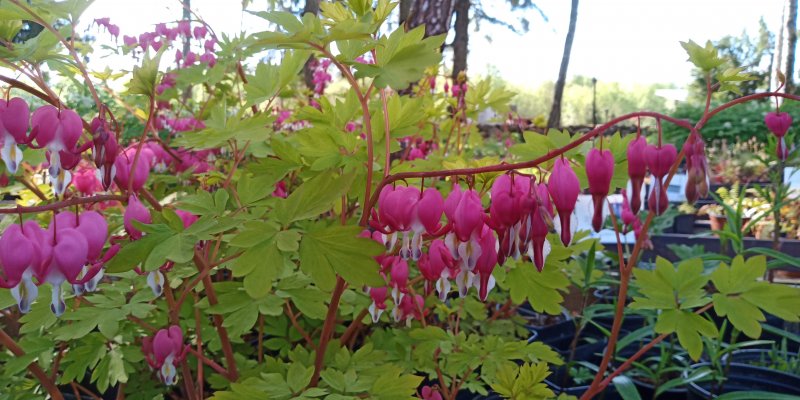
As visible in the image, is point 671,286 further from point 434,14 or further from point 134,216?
point 434,14

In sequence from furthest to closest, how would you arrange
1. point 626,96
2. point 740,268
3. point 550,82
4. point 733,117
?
1. point 626,96
2. point 550,82
3. point 733,117
4. point 740,268

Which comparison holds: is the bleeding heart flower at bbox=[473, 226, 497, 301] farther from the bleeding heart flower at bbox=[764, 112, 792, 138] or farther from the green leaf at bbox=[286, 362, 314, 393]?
the bleeding heart flower at bbox=[764, 112, 792, 138]

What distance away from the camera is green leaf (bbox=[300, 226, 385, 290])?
87 centimetres

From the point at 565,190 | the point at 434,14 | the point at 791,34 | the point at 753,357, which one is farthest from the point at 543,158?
the point at 791,34

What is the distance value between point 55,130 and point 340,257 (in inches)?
20.9

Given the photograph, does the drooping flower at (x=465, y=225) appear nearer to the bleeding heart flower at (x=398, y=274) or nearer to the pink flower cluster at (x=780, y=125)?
the bleeding heart flower at (x=398, y=274)

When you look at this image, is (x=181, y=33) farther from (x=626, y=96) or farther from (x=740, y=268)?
(x=626, y=96)

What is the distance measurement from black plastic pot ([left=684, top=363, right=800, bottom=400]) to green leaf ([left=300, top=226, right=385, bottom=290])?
1763 millimetres

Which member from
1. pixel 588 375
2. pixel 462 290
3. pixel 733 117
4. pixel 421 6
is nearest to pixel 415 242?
pixel 462 290

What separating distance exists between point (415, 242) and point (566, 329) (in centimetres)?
225

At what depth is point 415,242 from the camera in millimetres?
966

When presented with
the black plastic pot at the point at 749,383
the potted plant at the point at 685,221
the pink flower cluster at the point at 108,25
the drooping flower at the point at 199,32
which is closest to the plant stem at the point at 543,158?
the black plastic pot at the point at 749,383

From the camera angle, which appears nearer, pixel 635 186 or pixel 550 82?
pixel 635 186

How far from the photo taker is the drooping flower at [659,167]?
0.85m
